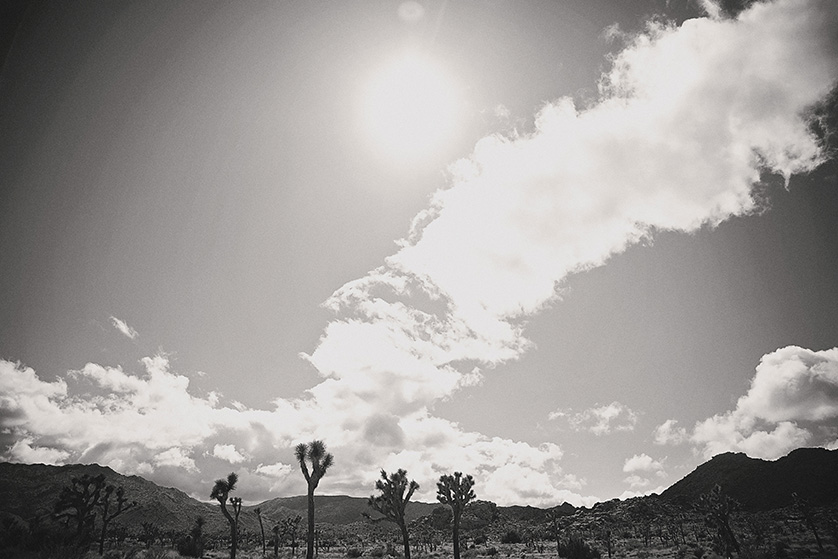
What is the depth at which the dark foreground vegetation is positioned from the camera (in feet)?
85.1

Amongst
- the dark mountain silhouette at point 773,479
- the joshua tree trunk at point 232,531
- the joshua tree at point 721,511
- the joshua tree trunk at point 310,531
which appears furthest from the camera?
the dark mountain silhouette at point 773,479

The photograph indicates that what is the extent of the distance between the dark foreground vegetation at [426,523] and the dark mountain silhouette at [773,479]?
0.45m

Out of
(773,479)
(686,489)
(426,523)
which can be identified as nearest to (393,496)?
(426,523)

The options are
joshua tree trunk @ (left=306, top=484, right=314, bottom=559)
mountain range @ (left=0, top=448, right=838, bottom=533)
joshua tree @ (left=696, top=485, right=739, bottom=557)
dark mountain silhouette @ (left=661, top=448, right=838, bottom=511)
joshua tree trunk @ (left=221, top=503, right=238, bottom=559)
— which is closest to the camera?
joshua tree trunk @ (left=306, top=484, right=314, bottom=559)

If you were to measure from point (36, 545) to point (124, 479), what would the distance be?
6167 inches

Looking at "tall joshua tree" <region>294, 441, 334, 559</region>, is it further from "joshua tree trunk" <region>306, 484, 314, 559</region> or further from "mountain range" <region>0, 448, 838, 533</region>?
"mountain range" <region>0, 448, 838, 533</region>

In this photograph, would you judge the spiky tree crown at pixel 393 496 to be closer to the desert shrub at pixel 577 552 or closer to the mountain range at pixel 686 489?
the desert shrub at pixel 577 552

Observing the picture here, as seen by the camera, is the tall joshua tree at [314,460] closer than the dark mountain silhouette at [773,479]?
Yes

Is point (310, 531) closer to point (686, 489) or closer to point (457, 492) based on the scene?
point (457, 492)

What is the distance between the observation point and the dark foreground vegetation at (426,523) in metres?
25.9

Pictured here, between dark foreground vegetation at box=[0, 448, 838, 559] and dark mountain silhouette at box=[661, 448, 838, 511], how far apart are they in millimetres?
455

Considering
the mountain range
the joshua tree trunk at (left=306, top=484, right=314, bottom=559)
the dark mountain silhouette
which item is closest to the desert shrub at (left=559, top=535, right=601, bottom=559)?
the joshua tree trunk at (left=306, top=484, right=314, bottom=559)

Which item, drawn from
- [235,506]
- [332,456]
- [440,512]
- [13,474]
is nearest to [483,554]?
[332,456]

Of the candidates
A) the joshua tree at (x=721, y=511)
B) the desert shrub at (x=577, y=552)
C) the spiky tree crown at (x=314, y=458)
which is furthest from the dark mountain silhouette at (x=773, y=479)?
the spiky tree crown at (x=314, y=458)
